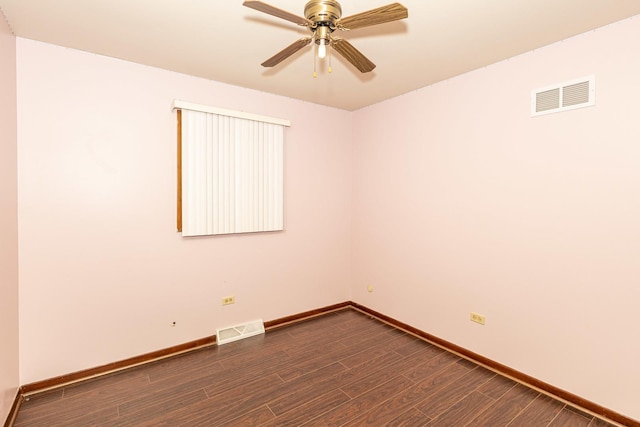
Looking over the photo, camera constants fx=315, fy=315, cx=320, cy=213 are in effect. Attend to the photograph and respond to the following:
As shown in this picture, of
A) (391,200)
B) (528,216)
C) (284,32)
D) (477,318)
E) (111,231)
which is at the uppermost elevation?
(284,32)

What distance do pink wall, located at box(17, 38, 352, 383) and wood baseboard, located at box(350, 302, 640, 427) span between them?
169cm

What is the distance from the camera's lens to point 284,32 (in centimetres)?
220

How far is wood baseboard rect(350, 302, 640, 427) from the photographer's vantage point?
2089mm

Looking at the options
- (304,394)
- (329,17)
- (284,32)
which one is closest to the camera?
(329,17)

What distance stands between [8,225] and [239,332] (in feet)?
6.81

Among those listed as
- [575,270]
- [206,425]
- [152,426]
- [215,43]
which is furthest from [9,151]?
[575,270]

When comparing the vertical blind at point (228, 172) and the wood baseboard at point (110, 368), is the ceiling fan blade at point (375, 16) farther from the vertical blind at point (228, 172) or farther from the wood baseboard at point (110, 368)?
the wood baseboard at point (110, 368)

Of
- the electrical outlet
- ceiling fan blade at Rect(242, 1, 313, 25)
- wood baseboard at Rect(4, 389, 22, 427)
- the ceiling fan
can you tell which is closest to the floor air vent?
wood baseboard at Rect(4, 389, 22, 427)

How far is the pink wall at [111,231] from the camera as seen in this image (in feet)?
7.74

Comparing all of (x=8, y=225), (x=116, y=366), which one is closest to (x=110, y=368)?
(x=116, y=366)

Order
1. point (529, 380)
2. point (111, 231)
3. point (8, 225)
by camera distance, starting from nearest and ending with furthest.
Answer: point (8, 225) < point (529, 380) < point (111, 231)

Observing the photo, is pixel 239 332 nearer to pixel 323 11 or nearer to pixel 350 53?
pixel 350 53

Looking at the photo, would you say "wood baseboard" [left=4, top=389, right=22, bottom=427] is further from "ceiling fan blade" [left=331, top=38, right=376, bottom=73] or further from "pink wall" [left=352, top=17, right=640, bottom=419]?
"pink wall" [left=352, top=17, right=640, bottom=419]

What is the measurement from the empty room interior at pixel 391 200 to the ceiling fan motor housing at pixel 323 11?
411 millimetres
